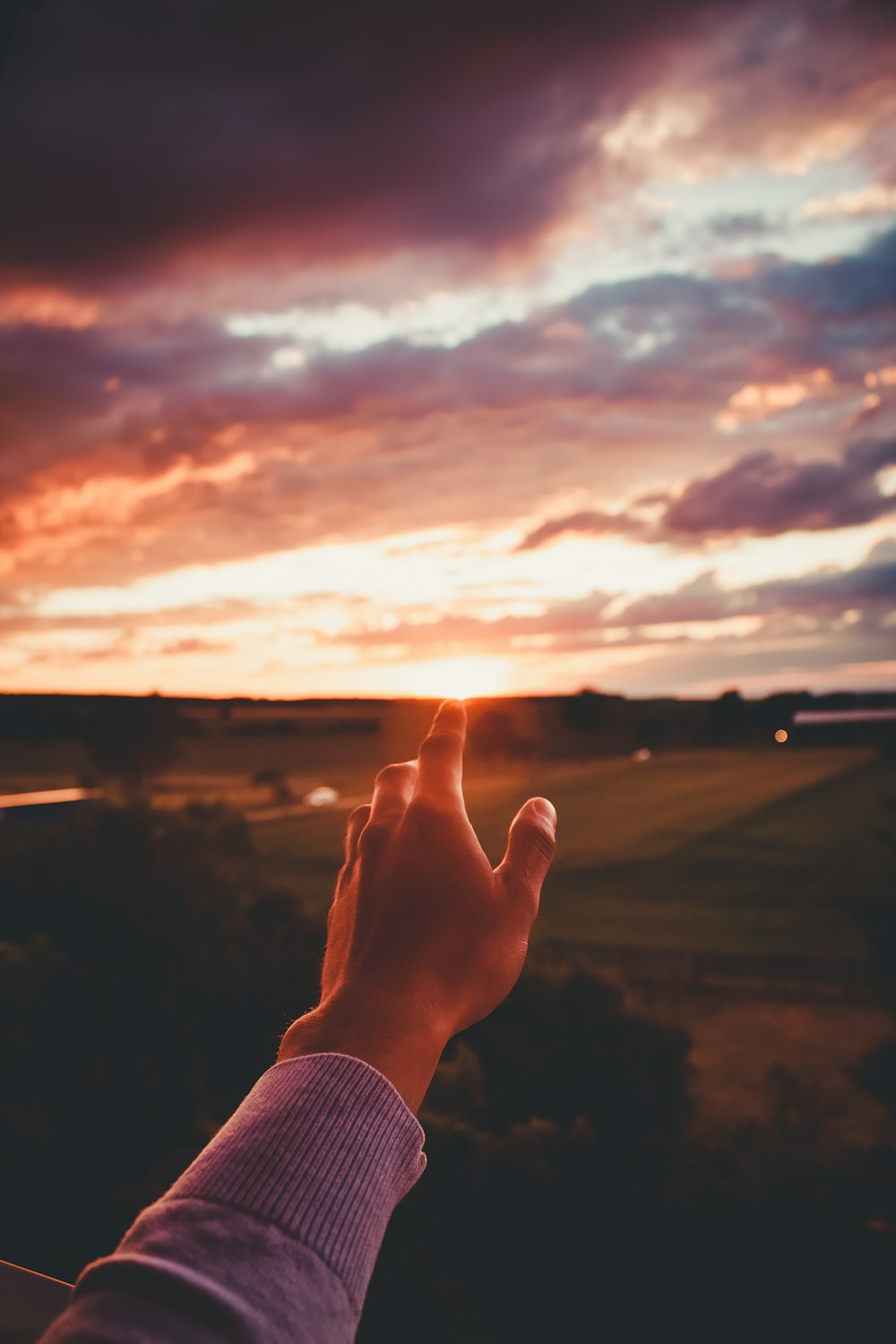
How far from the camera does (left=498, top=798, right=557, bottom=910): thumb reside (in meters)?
0.74

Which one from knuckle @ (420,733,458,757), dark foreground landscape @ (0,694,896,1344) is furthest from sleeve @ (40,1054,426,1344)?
dark foreground landscape @ (0,694,896,1344)

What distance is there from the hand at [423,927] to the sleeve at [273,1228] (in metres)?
0.04

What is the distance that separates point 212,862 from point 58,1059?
59 cm

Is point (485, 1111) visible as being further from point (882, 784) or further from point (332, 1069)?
point (882, 784)

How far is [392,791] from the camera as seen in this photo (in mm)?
864

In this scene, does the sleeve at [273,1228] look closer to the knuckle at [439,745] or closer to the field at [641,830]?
the knuckle at [439,745]

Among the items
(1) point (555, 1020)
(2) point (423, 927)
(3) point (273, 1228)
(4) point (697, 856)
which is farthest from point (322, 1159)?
(4) point (697, 856)

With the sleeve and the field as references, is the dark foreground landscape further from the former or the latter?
the sleeve

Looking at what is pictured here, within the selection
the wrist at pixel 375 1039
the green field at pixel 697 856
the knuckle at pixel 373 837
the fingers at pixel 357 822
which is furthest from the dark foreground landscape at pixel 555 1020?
the wrist at pixel 375 1039

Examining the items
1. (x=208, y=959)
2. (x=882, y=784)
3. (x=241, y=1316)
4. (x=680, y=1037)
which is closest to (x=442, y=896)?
(x=241, y=1316)

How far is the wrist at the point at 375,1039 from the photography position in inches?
21.7

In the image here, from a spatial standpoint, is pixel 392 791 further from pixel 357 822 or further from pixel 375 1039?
pixel 375 1039

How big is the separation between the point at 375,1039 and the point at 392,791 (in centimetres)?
33

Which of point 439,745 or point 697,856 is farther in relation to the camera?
point 697,856
